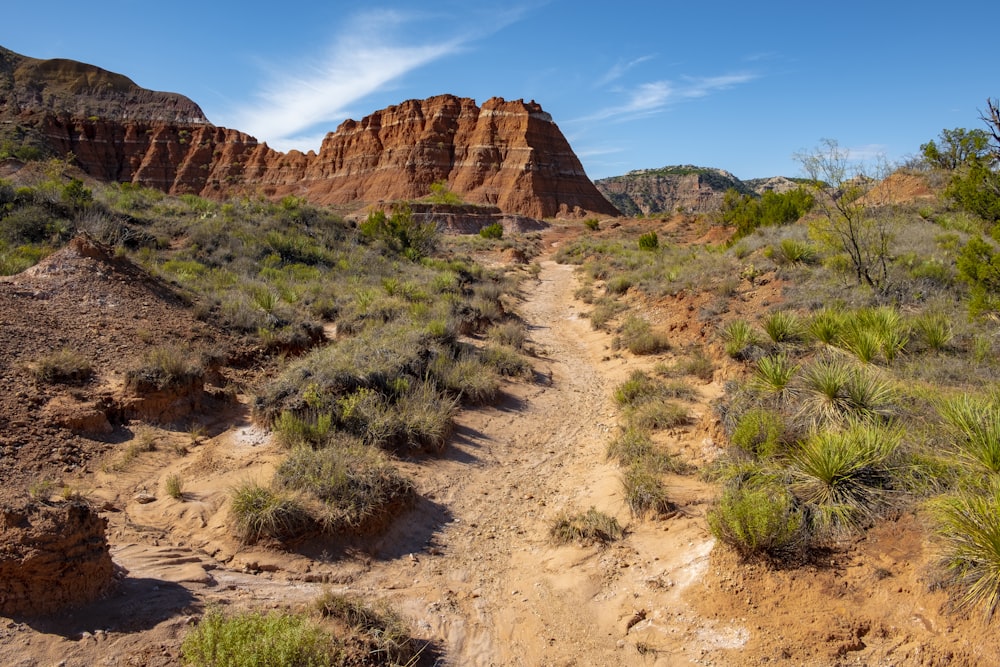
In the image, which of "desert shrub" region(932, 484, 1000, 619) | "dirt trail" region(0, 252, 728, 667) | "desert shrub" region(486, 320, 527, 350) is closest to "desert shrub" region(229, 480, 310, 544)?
"dirt trail" region(0, 252, 728, 667)

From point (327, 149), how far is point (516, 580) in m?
86.1

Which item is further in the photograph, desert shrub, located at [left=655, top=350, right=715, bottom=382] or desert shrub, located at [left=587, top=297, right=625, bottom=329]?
desert shrub, located at [left=587, top=297, right=625, bottom=329]

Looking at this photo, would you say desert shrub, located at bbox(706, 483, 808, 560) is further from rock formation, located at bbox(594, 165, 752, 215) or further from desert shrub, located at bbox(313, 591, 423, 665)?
rock formation, located at bbox(594, 165, 752, 215)

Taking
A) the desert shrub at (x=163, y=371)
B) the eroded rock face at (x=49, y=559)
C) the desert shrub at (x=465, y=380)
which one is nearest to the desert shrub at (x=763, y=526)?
the eroded rock face at (x=49, y=559)

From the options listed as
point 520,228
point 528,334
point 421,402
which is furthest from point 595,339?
point 520,228

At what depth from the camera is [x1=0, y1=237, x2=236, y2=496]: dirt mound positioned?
568 centimetres

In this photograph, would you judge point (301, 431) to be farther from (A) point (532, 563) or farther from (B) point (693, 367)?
(B) point (693, 367)

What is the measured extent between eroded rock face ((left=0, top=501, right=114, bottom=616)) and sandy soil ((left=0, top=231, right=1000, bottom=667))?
12 cm

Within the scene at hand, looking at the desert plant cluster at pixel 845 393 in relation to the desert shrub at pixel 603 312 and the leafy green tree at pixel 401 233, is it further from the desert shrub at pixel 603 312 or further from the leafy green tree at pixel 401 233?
the leafy green tree at pixel 401 233

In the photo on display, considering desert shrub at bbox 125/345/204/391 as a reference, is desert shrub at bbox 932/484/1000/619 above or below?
below

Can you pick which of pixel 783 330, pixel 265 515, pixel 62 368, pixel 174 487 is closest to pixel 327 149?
pixel 62 368

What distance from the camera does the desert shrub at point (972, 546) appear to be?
3.18 metres

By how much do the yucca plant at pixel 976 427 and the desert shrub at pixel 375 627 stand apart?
14.3ft

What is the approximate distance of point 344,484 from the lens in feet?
18.0
